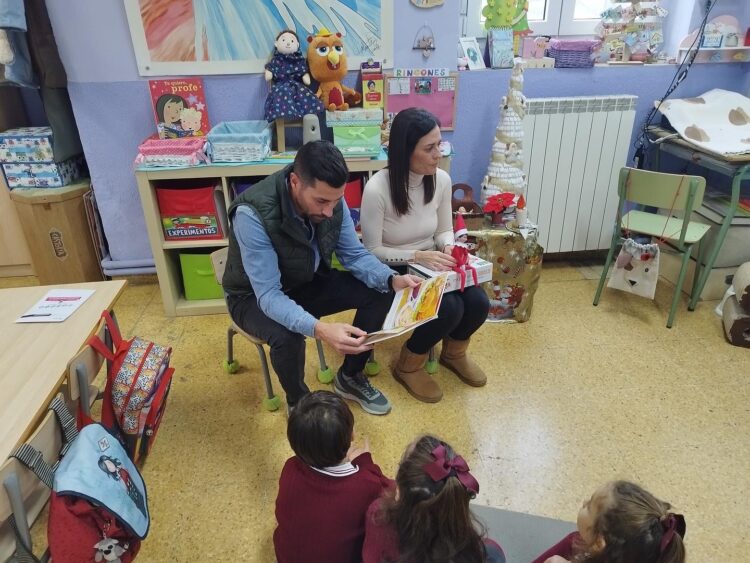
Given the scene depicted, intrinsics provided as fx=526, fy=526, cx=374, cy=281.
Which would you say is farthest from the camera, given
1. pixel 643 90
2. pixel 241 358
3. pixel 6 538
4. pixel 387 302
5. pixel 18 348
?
pixel 643 90

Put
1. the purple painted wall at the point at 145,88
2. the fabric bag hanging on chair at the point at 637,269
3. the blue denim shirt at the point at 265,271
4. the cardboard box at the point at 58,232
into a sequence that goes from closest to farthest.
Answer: the blue denim shirt at the point at 265,271 → the purple painted wall at the point at 145,88 → the fabric bag hanging on chair at the point at 637,269 → the cardboard box at the point at 58,232

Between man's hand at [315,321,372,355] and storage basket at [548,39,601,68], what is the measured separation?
2.01 meters

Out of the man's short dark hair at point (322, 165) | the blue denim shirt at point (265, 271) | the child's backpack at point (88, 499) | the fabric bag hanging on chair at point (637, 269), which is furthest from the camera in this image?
the fabric bag hanging on chair at point (637, 269)

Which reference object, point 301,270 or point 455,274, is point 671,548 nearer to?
point 455,274

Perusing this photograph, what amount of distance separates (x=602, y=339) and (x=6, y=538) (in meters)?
2.29

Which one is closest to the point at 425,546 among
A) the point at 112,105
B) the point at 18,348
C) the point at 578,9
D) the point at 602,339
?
the point at 18,348

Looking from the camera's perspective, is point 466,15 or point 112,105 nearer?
point 112,105

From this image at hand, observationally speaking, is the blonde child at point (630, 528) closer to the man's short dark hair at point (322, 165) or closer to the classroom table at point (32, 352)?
the man's short dark hair at point (322, 165)

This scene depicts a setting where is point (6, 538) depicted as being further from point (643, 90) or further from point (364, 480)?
point (643, 90)

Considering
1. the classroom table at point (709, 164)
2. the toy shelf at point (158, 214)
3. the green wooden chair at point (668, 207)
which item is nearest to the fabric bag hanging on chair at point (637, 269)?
the green wooden chair at point (668, 207)

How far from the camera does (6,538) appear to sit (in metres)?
1.16

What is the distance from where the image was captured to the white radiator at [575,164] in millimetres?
2688

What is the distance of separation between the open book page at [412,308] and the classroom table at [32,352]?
789 millimetres

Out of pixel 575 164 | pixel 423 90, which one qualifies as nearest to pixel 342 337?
pixel 423 90
